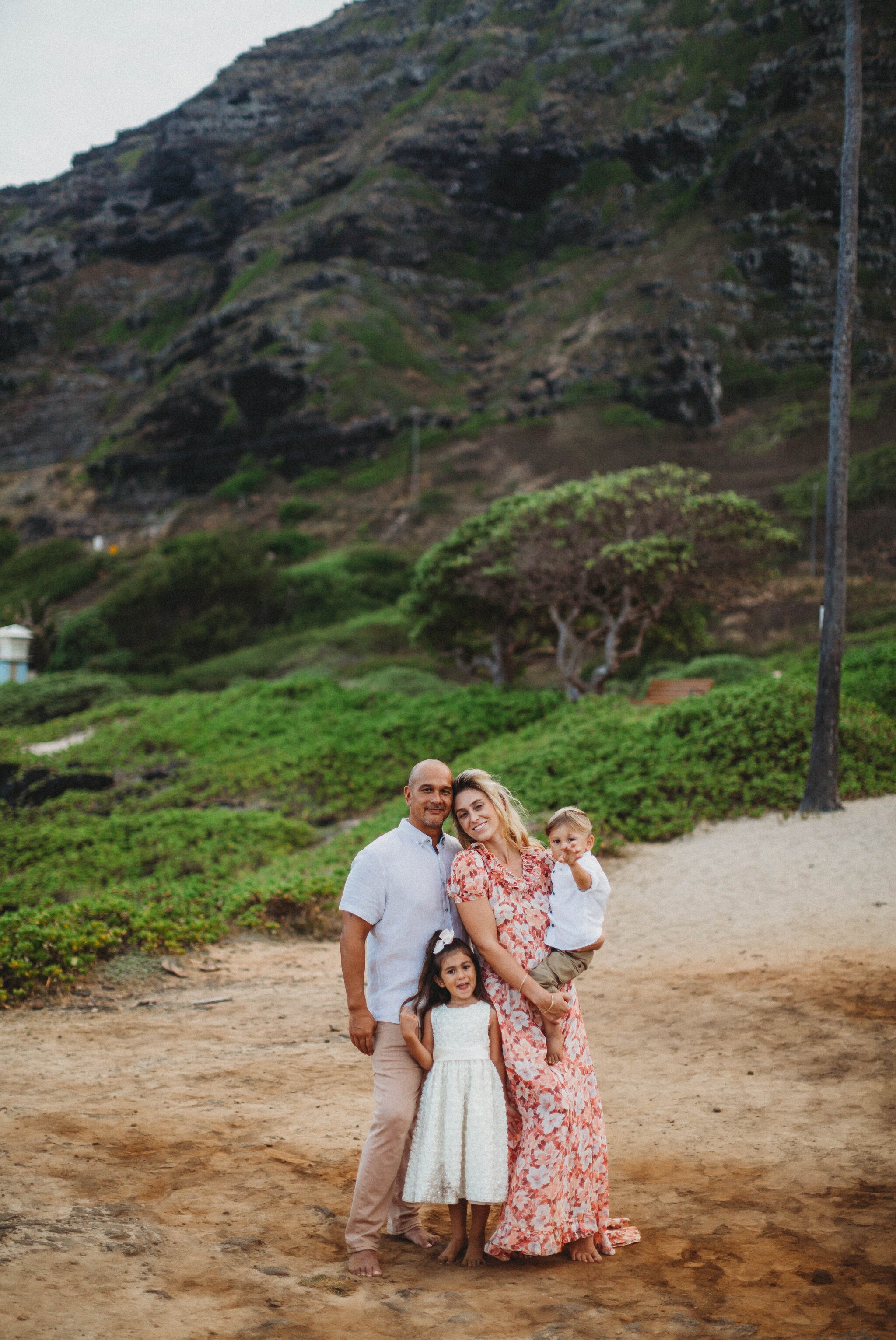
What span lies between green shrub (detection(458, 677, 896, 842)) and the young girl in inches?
298

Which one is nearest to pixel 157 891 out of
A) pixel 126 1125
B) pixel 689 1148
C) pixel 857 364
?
pixel 126 1125

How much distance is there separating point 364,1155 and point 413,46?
3936 inches

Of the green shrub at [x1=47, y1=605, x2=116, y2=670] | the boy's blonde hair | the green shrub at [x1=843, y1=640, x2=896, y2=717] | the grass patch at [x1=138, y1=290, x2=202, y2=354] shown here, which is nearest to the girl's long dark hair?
the boy's blonde hair

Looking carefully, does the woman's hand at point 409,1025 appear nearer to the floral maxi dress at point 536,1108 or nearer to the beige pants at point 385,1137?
the beige pants at point 385,1137

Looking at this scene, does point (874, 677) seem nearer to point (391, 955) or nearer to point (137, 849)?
point (137, 849)

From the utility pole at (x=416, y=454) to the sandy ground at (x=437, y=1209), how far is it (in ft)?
136

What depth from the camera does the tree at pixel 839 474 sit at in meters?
10.8

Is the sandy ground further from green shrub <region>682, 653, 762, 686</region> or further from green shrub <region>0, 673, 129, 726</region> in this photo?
green shrub <region>0, 673, 129, 726</region>

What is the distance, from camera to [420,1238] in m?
3.55

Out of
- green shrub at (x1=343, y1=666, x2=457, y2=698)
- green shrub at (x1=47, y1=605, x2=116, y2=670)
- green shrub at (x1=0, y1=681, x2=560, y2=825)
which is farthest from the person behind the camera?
green shrub at (x1=47, y1=605, x2=116, y2=670)

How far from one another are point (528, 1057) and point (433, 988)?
1.29 ft

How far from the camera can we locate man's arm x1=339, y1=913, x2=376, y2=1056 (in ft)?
11.0

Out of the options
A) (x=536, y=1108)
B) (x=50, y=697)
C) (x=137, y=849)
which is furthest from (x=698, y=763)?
(x=50, y=697)

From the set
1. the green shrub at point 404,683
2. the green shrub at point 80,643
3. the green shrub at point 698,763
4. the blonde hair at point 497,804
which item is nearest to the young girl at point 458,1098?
the blonde hair at point 497,804
